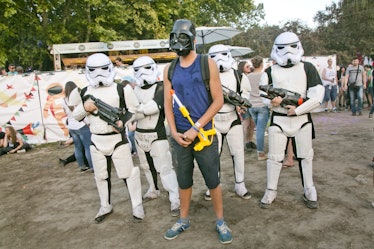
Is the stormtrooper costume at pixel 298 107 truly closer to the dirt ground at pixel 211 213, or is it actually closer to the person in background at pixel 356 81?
the dirt ground at pixel 211 213

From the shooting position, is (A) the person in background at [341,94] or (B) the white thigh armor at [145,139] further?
(A) the person in background at [341,94]

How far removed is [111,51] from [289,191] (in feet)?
42.9

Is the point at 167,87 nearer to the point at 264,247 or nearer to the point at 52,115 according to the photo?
the point at 264,247

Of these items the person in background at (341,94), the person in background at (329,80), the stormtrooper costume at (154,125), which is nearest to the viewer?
the stormtrooper costume at (154,125)

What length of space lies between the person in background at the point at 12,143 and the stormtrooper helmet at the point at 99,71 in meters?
6.03

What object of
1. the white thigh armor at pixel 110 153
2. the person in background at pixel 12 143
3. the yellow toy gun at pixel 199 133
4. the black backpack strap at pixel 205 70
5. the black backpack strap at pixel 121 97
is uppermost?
the black backpack strap at pixel 205 70

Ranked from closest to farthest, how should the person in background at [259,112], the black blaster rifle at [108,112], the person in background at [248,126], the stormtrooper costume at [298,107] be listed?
the black blaster rifle at [108,112], the stormtrooper costume at [298,107], the person in background at [259,112], the person in background at [248,126]

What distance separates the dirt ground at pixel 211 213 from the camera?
3061mm

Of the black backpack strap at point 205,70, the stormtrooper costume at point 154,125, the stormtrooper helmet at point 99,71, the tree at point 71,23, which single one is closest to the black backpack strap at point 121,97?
the stormtrooper helmet at point 99,71

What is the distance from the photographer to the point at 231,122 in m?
4.00

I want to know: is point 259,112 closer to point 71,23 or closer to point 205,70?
point 205,70

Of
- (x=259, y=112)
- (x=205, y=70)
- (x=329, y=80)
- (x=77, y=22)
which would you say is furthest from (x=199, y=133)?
(x=77, y=22)

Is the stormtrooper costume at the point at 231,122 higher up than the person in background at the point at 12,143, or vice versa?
the stormtrooper costume at the point at 231,122

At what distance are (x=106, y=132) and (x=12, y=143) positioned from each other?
6.20m
